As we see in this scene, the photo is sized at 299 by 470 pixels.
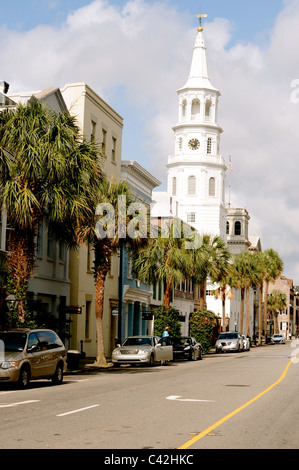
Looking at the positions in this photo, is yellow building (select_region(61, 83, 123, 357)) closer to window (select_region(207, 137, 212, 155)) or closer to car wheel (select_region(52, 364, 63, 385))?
car wheel (select_region(52, 364, 63, 385))

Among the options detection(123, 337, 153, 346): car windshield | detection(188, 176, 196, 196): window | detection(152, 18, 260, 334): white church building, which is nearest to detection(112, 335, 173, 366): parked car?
detection(123, 337, 153, 346): car windshield

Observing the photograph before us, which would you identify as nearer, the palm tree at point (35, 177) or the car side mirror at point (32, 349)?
the car side mirror at point (32, 349)

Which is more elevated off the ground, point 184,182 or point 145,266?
point 184,182

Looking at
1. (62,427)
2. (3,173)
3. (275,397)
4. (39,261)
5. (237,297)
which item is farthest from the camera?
(237,297)

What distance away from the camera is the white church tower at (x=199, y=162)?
95.2 meters

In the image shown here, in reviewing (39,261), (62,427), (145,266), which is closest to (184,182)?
(145,266)

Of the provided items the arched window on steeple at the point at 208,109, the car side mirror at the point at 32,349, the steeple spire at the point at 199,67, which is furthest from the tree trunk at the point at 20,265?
the arched window on steeple at the point at 208,109

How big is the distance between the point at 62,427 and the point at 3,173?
14.5 metres

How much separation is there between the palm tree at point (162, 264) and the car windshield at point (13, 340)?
21.5 metres

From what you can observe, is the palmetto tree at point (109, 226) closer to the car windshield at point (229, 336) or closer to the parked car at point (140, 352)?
the parked car at point (140, 352)

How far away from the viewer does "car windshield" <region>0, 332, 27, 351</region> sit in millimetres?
20000

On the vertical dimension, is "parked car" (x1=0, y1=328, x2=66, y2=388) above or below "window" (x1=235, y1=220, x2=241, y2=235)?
below
